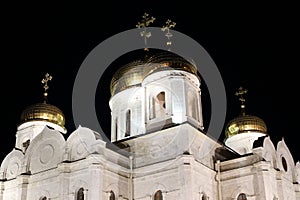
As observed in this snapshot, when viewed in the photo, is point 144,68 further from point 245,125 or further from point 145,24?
point 245,125

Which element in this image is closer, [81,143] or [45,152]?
[81,143]

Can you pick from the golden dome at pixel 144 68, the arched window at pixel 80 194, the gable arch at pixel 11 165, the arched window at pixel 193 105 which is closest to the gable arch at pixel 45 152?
the gable arch at pixel 11 165

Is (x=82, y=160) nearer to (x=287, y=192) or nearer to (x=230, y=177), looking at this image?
(x=230, y=177)

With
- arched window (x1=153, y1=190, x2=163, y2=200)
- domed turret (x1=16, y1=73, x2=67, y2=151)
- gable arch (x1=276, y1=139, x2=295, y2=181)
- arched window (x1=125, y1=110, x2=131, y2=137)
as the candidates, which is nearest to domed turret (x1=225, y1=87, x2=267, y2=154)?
gable arch (x1=276, y1=139, x2=295, y2=181)

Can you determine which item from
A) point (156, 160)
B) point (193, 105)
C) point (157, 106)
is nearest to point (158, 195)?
point (156, 160)

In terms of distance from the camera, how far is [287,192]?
2266 cm

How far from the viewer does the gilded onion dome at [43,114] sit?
85.4ft

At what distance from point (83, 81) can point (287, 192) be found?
Result: 10484mm

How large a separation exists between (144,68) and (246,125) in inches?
253

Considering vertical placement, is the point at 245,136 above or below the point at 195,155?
above

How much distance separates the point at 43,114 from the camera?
2608cm

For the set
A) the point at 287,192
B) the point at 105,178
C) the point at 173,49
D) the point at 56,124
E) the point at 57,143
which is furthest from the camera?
the point at 56,124

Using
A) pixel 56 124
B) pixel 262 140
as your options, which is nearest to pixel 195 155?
pixel 262 140

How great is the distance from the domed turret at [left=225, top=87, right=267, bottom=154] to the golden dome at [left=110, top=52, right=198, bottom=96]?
511 cm
